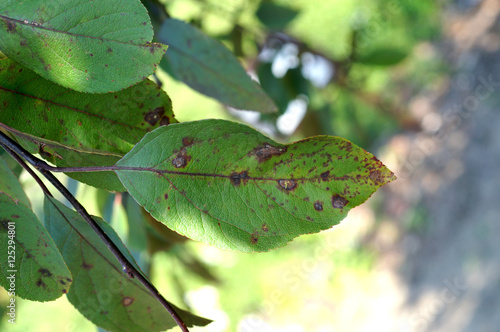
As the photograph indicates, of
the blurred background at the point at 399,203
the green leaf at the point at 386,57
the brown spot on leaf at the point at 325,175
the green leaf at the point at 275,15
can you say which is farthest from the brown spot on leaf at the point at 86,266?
the green leaf at the point at 386,57

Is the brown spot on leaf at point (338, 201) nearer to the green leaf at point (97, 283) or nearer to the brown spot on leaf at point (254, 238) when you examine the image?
the brown spot on leaf at point (254, 238)

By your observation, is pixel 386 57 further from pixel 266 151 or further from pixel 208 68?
pixel 266 151

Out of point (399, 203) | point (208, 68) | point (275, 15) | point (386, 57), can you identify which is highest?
point (399, 203)

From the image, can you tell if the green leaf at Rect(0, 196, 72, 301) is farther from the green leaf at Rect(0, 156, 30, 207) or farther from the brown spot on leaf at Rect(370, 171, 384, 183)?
the brown spot on leaf at Rect(370, 171, 384, 183)

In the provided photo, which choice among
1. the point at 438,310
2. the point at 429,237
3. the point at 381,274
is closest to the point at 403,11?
the point at 429,237

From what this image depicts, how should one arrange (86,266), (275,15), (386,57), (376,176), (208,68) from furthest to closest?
(386,57) < (275,15) < (208,68) < (86,266) < (376,176)

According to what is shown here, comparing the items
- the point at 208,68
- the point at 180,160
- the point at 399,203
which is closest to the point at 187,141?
the point at 180,160
